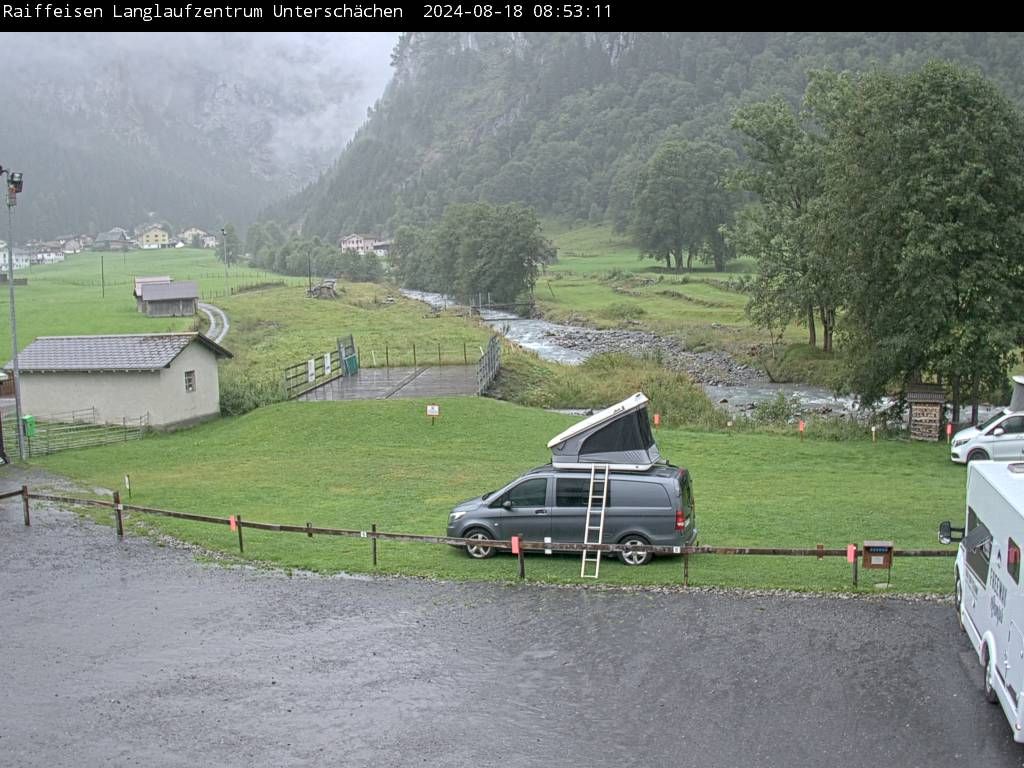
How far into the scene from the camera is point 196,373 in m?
39.8

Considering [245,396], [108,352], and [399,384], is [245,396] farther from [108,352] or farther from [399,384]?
[399,384]

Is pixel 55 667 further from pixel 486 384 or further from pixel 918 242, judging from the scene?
pixel 486 384

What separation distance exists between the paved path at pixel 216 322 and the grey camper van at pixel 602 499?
55.0 m

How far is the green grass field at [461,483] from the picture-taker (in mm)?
18312

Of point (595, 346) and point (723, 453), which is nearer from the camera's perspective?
point (723, 453)

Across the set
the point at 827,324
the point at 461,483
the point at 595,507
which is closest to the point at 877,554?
the point at 595,507

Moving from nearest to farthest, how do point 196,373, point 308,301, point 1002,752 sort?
point 1002,752
point 196,373
point 308,301

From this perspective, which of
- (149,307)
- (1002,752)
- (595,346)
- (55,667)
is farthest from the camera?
(149,307)

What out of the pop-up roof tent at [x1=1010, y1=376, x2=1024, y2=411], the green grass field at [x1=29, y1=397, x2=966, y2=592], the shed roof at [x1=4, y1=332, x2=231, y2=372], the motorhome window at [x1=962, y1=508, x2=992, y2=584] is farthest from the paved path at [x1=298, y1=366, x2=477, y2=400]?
the motorhome window at [x1=962, y1=508, x2=992, y2=584]

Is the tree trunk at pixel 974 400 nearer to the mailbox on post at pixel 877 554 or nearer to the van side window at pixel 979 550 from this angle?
the mailbox on post at pixel 877 554

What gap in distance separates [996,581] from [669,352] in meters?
58.4

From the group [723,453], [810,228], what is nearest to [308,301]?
[810,228]

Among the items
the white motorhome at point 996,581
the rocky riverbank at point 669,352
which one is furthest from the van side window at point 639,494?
the rocky riverbank at point 669,352

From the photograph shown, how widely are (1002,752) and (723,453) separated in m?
20.9
